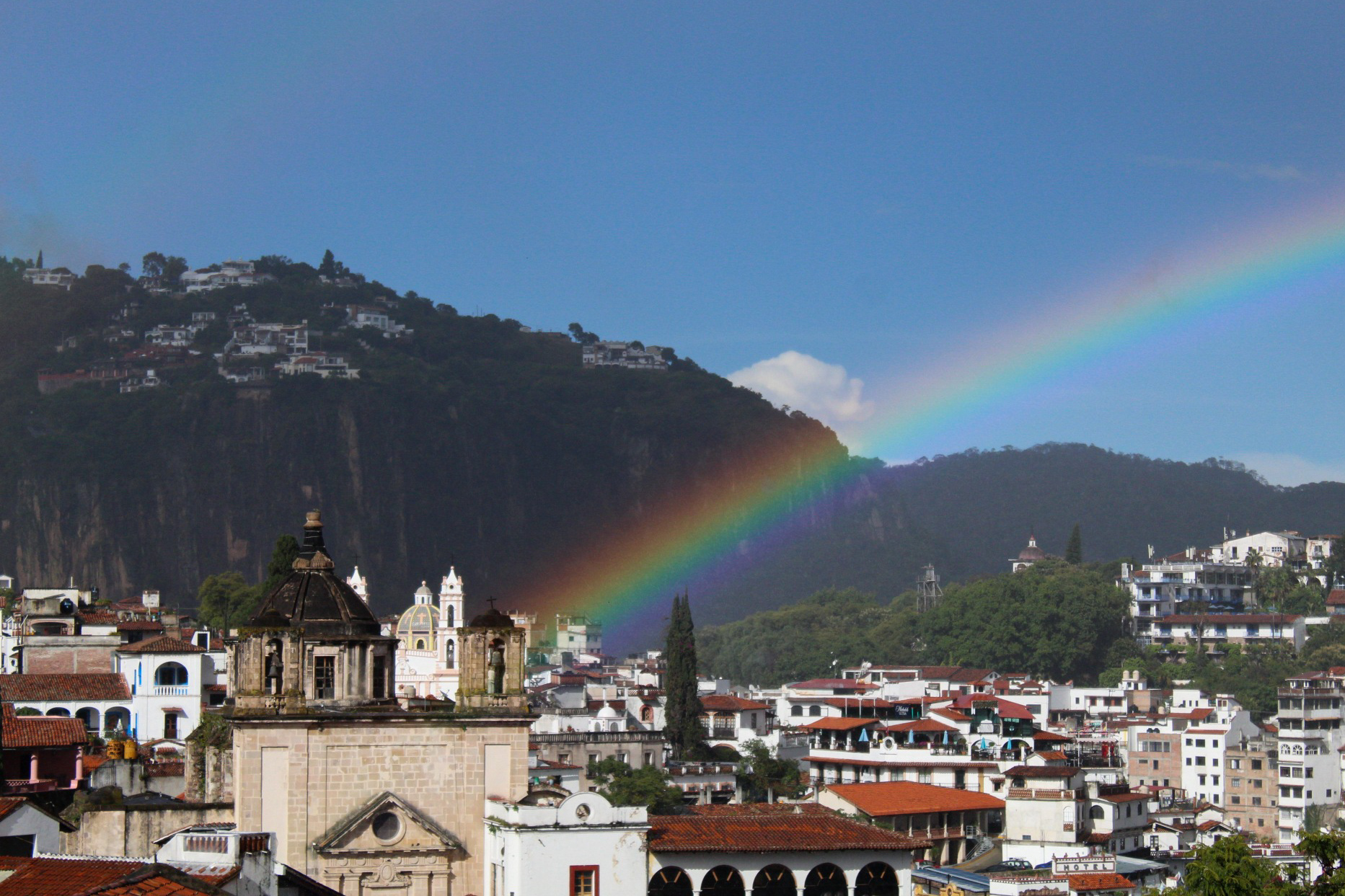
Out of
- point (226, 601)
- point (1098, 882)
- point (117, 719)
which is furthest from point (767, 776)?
point (1098, 882)

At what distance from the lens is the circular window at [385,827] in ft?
116

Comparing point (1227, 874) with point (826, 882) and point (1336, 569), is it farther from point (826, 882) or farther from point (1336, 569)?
point (1336, 569)

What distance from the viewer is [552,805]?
3659 cm

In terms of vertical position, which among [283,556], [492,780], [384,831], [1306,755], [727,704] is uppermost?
[283,556]

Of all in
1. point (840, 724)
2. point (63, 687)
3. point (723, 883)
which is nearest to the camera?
point (723, 883)

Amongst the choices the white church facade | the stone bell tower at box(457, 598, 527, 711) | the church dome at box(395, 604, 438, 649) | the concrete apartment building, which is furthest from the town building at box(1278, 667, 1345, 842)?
the stone bell tower at box(457, 598, 527, 711)

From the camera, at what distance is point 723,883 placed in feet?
145

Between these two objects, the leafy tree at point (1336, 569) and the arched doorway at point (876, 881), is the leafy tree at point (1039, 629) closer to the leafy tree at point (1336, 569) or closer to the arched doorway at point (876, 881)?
the leafy tree at point (1336, 569)

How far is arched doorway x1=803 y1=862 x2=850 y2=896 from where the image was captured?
4425cm

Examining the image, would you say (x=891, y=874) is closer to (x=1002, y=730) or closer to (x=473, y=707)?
(x=473, y=707)

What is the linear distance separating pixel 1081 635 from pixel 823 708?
2301 inches

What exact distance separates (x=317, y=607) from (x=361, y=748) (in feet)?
9.83

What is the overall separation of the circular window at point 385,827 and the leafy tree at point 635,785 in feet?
95.4

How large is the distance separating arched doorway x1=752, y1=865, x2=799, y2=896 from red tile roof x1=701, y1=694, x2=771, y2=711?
57.8 m
